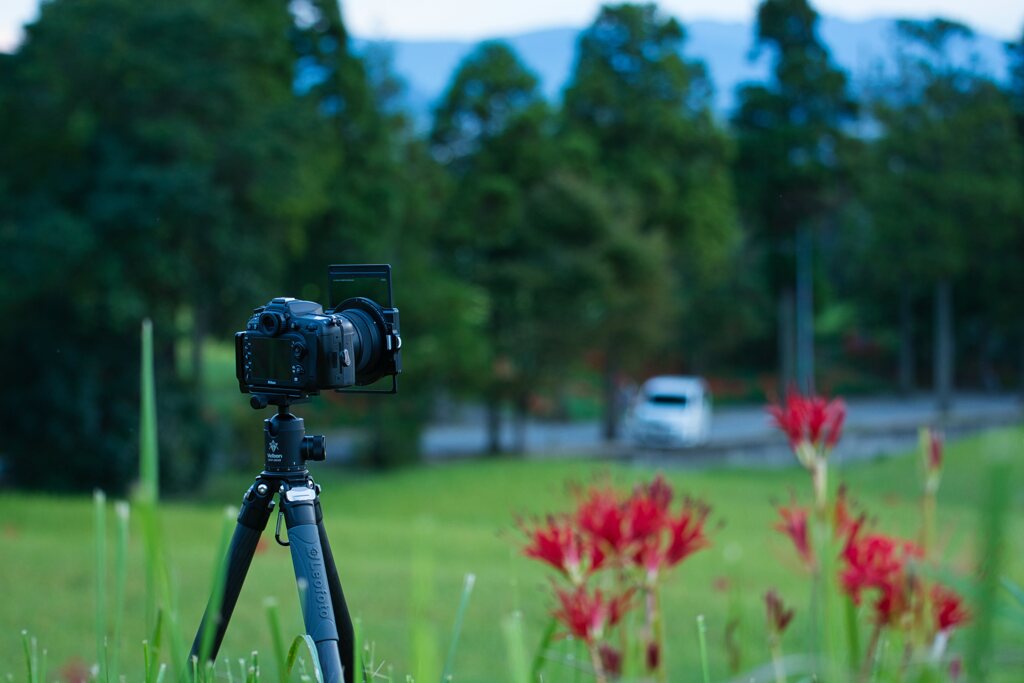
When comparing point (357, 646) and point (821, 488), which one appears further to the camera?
point (821, 488)

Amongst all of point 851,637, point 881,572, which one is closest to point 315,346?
point 881,572

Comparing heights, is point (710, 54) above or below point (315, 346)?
above

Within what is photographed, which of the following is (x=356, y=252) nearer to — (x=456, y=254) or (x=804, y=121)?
(x=456, y=254)

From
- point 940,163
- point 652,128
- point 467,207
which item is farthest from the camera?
point 940,163

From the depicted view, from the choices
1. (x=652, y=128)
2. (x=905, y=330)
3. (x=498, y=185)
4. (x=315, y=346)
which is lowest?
(x=315, y=346)

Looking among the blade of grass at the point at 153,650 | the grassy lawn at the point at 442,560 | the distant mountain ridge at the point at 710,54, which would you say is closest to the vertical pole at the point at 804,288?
the distant mountain ridge at the point at 710,54

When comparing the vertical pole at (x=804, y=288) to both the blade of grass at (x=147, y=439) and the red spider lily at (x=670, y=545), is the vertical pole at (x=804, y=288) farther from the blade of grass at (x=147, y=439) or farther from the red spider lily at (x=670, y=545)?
the blade of grass at (x=147, y=439)

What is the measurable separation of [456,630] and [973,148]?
25.8 metres

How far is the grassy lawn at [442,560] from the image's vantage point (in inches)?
206

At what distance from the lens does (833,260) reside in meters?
36.5

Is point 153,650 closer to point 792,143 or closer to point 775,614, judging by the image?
point 775,614

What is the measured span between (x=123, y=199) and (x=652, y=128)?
11896mm

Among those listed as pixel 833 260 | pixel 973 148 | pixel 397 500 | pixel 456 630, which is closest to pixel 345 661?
pixel 456 630

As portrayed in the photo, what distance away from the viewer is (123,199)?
519 inches
